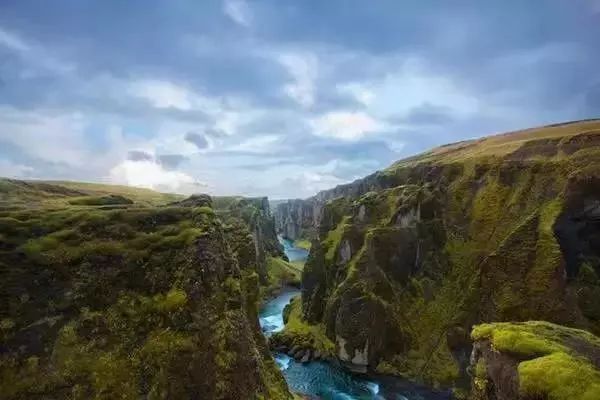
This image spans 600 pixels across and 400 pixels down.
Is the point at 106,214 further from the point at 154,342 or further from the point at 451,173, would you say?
the point at 451,173

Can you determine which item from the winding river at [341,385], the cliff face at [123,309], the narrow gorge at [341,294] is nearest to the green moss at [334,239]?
the narrow gorge at [341,294]

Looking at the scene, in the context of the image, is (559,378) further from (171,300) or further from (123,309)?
(123,309)

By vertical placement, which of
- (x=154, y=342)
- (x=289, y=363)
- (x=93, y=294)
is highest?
(x=93, y=294)

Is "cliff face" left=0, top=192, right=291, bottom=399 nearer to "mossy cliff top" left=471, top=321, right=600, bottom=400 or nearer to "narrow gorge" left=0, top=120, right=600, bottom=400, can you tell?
"narrow gorge" left=0, top=120, right=600, bottom=400

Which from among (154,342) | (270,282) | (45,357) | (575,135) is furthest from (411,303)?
(270,282)

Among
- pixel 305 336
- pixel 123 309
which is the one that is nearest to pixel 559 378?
pixel 123 309

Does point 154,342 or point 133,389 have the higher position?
point 154,342

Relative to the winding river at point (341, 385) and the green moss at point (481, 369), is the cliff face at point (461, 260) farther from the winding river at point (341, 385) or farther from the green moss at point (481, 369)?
the green moss at point (481, 369)

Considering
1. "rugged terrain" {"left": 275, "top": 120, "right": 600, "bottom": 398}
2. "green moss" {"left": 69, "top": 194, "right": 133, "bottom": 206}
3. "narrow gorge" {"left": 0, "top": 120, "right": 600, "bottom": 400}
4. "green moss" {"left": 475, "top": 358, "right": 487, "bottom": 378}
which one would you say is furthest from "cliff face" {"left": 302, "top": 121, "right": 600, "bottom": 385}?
"green moss" {"left": 69, "top": 194, "right": 133, "bottom": 206}
